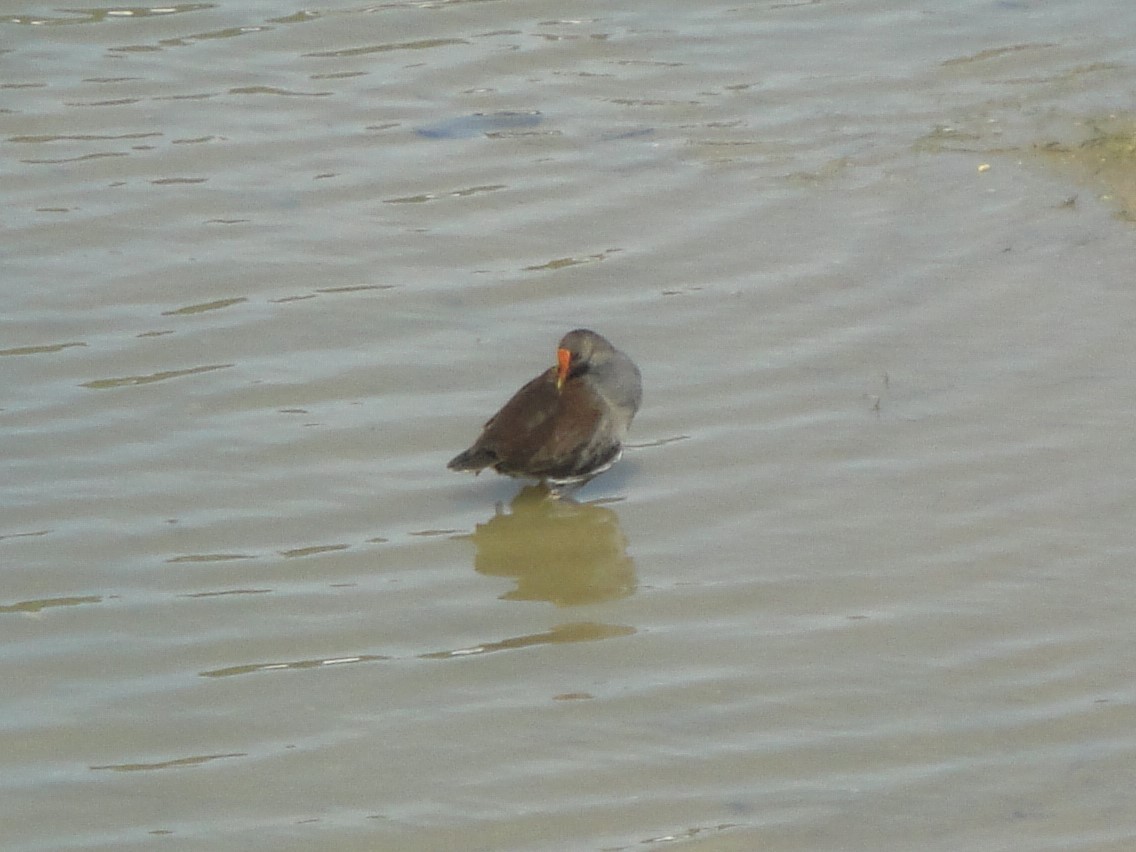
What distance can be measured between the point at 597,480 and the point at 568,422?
361 millimetres

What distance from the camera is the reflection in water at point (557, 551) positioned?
6566 millimetres

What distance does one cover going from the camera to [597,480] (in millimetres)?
7492

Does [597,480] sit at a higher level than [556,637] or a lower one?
higher

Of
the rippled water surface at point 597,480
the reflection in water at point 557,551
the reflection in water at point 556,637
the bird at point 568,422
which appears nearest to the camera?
the rippled water surface at point 597,480

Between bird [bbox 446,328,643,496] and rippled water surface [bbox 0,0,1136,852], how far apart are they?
0.62 ft

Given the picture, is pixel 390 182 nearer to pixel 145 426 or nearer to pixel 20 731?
pixel 145 426

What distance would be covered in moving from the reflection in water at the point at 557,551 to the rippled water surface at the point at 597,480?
0.9 inches

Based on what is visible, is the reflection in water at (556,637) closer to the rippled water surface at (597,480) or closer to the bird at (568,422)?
the rippled water surface at (597,480)

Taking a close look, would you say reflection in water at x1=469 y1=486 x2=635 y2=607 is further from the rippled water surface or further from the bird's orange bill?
the bird's orange bill

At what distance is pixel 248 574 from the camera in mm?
6465

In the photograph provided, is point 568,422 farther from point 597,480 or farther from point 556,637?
point 556,637

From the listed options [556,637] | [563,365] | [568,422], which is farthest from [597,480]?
[556,637]

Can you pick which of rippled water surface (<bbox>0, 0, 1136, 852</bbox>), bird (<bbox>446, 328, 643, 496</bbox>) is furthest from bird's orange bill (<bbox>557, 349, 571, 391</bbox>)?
rippled water surface (<bbox>0, 0, 1136, 852</bbox>)

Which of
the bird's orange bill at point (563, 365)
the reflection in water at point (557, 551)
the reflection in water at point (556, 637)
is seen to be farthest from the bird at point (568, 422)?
the reflection in water at point (556, 637)
